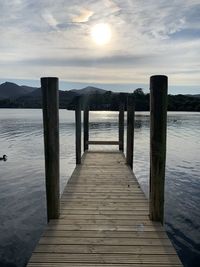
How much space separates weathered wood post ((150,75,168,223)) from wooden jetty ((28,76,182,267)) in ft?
0.06

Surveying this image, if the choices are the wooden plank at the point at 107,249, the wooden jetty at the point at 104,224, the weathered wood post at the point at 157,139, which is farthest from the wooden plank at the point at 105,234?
the weathered wood post at the point at 157,139

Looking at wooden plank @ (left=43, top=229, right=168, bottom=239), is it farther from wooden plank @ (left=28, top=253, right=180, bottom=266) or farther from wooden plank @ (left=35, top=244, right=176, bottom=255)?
wooden plank @ (left=28, top=253, right=180, bottom=266)

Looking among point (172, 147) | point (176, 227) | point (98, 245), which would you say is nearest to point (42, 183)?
point (176, 227)

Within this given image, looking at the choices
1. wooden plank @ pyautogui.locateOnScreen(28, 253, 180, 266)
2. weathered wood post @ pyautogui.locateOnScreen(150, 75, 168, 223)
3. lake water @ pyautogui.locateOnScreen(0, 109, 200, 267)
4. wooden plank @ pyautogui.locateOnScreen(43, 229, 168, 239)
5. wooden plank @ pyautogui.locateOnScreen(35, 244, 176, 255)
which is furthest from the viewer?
lake water @ pyautogui.locateOnScreen(0, 109, 200, 267)

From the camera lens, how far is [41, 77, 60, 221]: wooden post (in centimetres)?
617

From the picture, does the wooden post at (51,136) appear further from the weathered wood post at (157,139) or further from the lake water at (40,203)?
the lake water at (40,203)

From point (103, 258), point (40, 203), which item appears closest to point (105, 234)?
point (103, 258)

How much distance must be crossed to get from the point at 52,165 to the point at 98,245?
1877 millimetres

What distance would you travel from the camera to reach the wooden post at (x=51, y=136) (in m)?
6.17

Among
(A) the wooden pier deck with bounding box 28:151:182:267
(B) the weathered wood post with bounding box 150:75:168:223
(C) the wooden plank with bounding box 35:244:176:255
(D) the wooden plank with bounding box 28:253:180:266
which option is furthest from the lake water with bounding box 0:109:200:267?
(D) the wooden plank with bounding box 28:253:180:266

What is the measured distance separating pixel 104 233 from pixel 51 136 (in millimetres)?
2158

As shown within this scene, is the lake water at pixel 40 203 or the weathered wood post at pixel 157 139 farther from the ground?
the weathered wood post at pixel 157 139

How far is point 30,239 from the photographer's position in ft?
29.3

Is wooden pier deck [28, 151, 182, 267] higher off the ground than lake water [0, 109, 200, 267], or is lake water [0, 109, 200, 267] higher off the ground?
wooden pier deck [28, 151, 182, 267]
